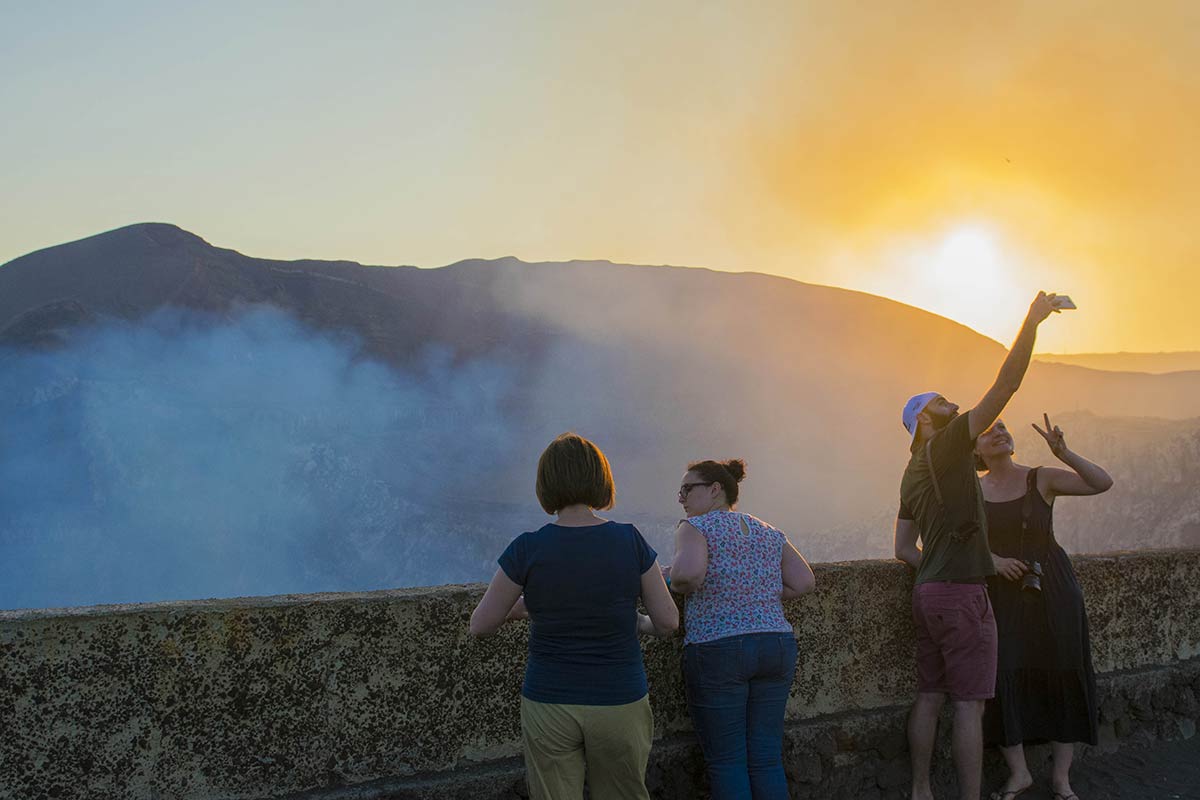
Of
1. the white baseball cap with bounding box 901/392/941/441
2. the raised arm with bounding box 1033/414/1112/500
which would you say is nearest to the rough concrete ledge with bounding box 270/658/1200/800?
the raised arm with bounding box 1033/414/1112/500

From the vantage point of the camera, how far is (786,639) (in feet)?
9.82

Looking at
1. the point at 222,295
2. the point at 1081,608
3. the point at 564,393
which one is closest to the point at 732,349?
the point at 564,393

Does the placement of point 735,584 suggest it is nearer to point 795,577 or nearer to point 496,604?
point 795,577

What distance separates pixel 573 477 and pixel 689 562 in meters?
0.64

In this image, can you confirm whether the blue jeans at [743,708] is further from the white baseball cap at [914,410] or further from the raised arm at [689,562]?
the white baseball cap at [914,410]

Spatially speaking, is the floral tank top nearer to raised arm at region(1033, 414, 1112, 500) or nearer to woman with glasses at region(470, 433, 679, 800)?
woman with glasses at region(470, 433, 679, 800)

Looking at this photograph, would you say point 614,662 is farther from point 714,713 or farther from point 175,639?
point 175,639

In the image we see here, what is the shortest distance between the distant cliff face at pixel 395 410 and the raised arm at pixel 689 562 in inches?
895

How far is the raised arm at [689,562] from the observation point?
2.90m

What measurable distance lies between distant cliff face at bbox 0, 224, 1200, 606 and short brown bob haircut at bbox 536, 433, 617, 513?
910 inches

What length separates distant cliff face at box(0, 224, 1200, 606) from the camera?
25156mm

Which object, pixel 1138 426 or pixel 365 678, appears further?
pixel 1138 426

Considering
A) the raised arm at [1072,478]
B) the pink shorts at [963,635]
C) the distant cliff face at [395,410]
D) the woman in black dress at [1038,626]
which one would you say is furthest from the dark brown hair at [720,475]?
the distant cliff face at [395,410]

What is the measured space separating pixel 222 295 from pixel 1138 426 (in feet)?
106
